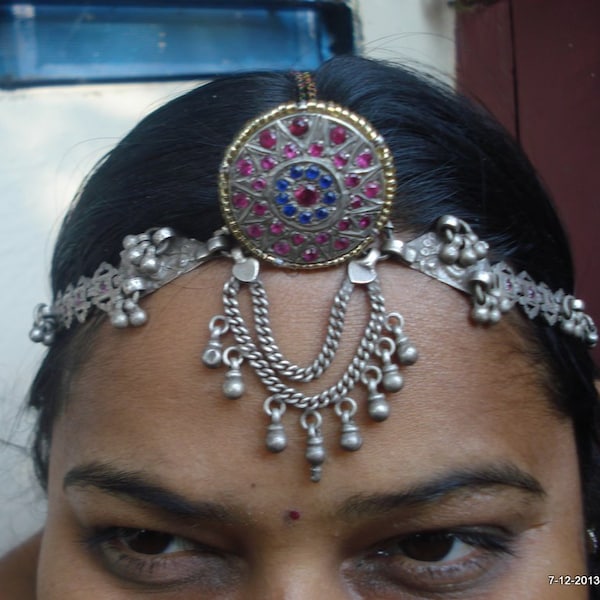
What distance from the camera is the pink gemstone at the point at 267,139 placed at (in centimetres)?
69

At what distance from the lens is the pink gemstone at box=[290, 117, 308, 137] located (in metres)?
0.68

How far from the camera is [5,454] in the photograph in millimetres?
1614

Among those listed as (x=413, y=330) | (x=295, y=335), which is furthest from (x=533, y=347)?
(x=295, y=335)

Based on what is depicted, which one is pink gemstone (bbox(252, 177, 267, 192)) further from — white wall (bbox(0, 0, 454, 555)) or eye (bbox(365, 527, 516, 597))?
white wall (bbox(0, 0, 454, 555))

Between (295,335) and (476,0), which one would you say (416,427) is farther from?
(476,0)

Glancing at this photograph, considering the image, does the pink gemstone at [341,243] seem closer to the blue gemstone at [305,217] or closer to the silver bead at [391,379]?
the blue gemstone at [305,217]

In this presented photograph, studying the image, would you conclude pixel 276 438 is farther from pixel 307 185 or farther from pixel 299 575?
pixel 307 185

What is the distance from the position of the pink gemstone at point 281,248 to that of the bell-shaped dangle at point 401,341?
135 mm

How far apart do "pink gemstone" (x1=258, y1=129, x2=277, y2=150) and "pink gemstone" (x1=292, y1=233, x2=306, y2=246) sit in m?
0.10

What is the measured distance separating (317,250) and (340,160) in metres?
0.10

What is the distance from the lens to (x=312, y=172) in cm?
68

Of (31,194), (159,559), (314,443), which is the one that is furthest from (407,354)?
(31,194)

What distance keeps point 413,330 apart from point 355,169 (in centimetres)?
19

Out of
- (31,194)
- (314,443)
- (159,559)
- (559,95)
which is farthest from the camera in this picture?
(31,194)
